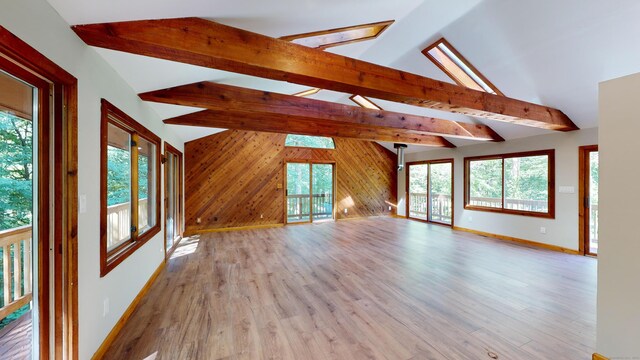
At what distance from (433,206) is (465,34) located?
5628mm

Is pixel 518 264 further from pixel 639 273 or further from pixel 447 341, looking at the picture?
pixel 447 341

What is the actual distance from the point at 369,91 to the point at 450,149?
532cm

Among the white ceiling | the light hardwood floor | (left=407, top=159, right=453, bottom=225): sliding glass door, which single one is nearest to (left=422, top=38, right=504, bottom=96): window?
the white ceiling

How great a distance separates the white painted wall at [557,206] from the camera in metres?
4.43

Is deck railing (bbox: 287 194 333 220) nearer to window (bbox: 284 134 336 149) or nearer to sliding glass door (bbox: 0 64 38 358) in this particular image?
window (bbox: 284 134 336 149)

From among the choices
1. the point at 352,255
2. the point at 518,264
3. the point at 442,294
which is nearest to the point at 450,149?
the point at 518,264

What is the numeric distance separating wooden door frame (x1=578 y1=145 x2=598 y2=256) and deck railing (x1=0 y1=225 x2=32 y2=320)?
6.95m

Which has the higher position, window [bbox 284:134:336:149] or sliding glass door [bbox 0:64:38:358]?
window [bbox 284:134:336:149]

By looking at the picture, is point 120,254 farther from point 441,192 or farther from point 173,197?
point 441,192

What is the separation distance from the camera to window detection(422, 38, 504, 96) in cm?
326

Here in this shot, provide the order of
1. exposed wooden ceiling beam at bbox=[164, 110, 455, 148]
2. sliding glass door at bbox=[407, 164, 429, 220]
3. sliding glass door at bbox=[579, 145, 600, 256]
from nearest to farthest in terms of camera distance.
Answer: exposed wooden ceiling beam at bbox=[164, 110, 455, 148] < sliding glass door at bbox=[579, 145, 600, 256] < sliding glass door at bbox=[407, 164, 429, 220]

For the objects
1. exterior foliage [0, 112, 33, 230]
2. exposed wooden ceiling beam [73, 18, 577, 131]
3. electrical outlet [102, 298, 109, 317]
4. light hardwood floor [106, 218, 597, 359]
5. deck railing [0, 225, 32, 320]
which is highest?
exposed wooden ceiling beam [73, 18, 577, 131]

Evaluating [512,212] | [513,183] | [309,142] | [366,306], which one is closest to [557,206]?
[512,212]

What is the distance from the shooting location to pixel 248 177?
6.50 m
